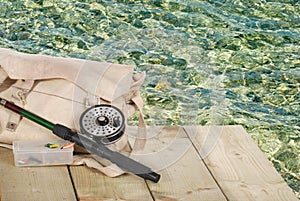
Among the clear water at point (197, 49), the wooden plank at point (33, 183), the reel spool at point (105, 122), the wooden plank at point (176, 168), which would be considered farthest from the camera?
the clear water at point (197, 49)

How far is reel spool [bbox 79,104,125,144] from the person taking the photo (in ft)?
7.78

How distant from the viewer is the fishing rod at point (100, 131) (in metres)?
2.29

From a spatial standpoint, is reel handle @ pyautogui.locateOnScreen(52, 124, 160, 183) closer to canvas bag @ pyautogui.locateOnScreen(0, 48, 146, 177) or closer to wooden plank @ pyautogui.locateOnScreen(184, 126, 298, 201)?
canvas bag @ pyautogui.locateOnScreen(0, 48, 146, 177)

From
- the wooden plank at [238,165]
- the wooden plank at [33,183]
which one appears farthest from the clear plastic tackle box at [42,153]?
the wooden plank at [238,165]

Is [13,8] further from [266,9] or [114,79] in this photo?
[114,79]

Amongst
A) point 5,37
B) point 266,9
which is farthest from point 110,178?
point 266,9

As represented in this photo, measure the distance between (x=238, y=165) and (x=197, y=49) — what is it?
34.2 inches

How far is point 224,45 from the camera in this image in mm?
4320

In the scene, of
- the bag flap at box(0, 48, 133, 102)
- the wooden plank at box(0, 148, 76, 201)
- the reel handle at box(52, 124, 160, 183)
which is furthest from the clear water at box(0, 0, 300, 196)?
the wooden plank at box(0, 148, 76, 201)

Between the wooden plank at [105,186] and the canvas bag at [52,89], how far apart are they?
0.09 metres

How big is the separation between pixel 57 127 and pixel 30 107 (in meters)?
0.14

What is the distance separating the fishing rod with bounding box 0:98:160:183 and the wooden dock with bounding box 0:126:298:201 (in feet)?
0.13

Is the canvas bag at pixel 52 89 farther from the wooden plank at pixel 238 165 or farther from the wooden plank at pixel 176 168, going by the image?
the wooden plank at pixel 238 165

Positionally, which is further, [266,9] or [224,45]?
[266,9]
